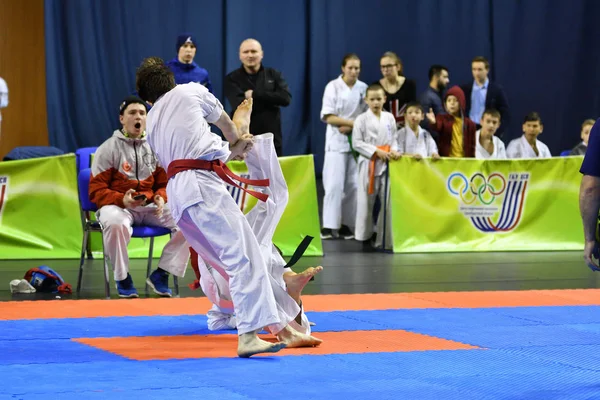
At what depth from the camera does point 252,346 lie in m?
4.63

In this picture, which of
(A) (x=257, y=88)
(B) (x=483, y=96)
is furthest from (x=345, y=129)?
(B) (x=483, y=96)

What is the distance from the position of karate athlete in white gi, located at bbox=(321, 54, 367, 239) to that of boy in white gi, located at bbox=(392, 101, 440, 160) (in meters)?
0.64

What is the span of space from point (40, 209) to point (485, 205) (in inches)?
172

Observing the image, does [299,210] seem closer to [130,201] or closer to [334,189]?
[334,189]

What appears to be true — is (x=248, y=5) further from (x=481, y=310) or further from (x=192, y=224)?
(x=192, y=224)

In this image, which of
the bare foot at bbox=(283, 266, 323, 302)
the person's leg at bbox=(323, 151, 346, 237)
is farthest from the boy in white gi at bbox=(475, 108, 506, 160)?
the bare foot at bbox=(283, 266, 323, 302)

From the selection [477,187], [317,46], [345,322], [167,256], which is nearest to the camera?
[345,322]

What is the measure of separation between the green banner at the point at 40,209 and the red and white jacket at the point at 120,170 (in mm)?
2201

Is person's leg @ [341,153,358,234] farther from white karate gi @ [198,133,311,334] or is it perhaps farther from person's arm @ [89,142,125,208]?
white karate gi @ [198,133,311,334]

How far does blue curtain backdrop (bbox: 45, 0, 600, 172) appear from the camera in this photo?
39.8ft

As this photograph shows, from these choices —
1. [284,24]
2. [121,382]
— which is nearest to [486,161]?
[284,24]

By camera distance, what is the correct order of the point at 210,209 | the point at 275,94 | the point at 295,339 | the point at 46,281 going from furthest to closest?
the point at 275,94
the point at 46,281
the point at 295,339
the point at 210,209

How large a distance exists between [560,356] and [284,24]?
894 centimetres

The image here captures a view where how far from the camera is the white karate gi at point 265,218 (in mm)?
5176
